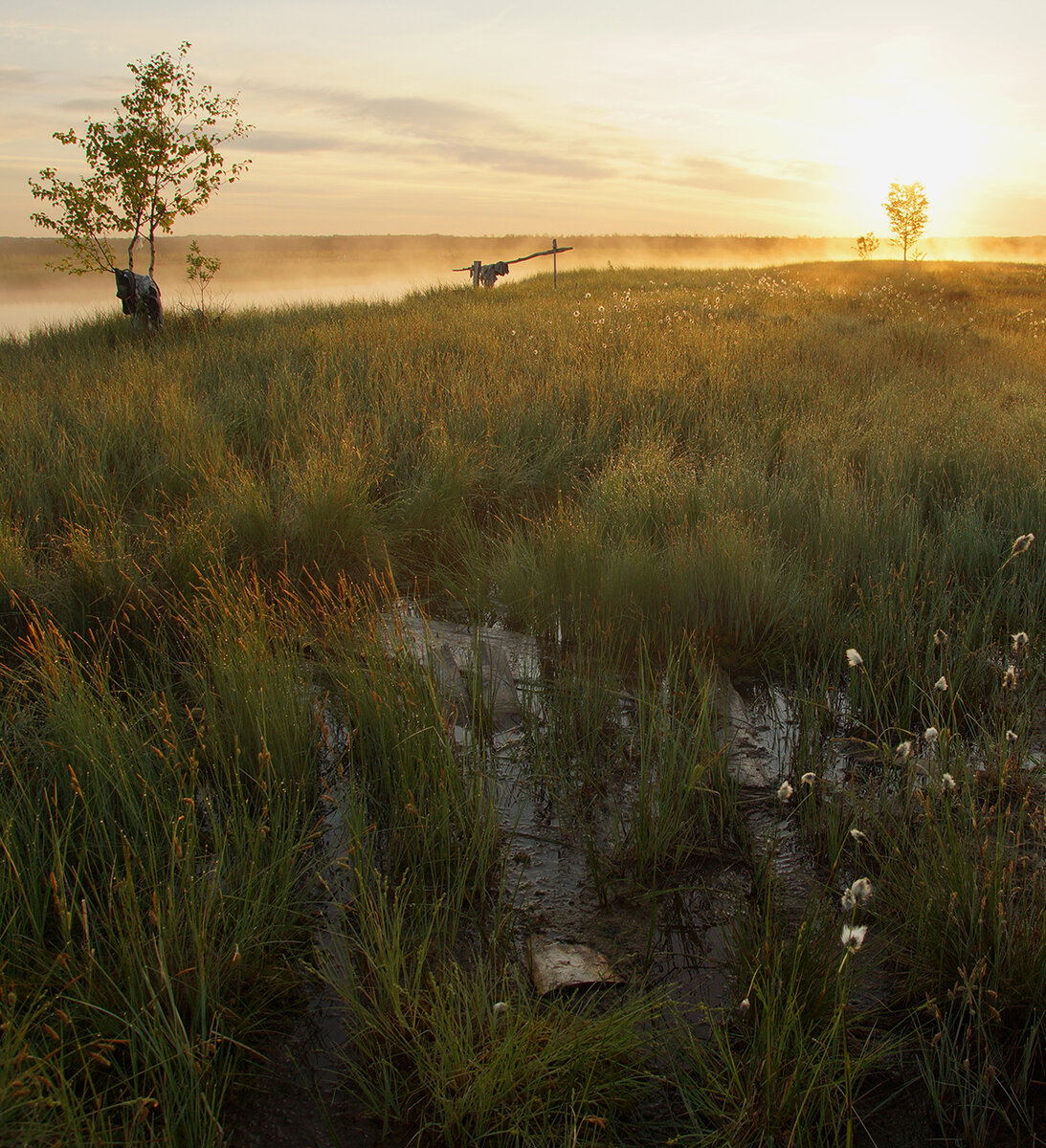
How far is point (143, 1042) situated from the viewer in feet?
5.12

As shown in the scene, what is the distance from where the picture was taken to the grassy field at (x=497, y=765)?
5.25ft

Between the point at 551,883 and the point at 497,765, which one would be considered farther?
the point at 497,765

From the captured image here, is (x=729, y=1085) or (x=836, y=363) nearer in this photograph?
(x=729, y=1085)

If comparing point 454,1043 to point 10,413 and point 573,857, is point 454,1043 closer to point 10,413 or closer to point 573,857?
point 573,857

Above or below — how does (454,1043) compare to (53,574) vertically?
below

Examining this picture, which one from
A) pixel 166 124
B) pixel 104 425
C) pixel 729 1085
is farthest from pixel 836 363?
pixel 166 124

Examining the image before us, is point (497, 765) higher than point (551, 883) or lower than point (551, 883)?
higher

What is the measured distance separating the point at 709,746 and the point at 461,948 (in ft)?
3.35

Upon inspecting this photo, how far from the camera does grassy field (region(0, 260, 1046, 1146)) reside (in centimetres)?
160

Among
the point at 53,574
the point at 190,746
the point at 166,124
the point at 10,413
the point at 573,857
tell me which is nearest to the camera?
the point at 573,857

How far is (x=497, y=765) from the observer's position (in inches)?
110

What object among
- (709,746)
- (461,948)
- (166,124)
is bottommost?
(461,948)

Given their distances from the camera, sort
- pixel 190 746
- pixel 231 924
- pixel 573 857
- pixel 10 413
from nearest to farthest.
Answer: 1. pixel 231 924
2. pixel 573 857
3. pixel 190 746
4. pixel 10 413

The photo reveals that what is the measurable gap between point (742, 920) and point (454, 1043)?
0.83 m
